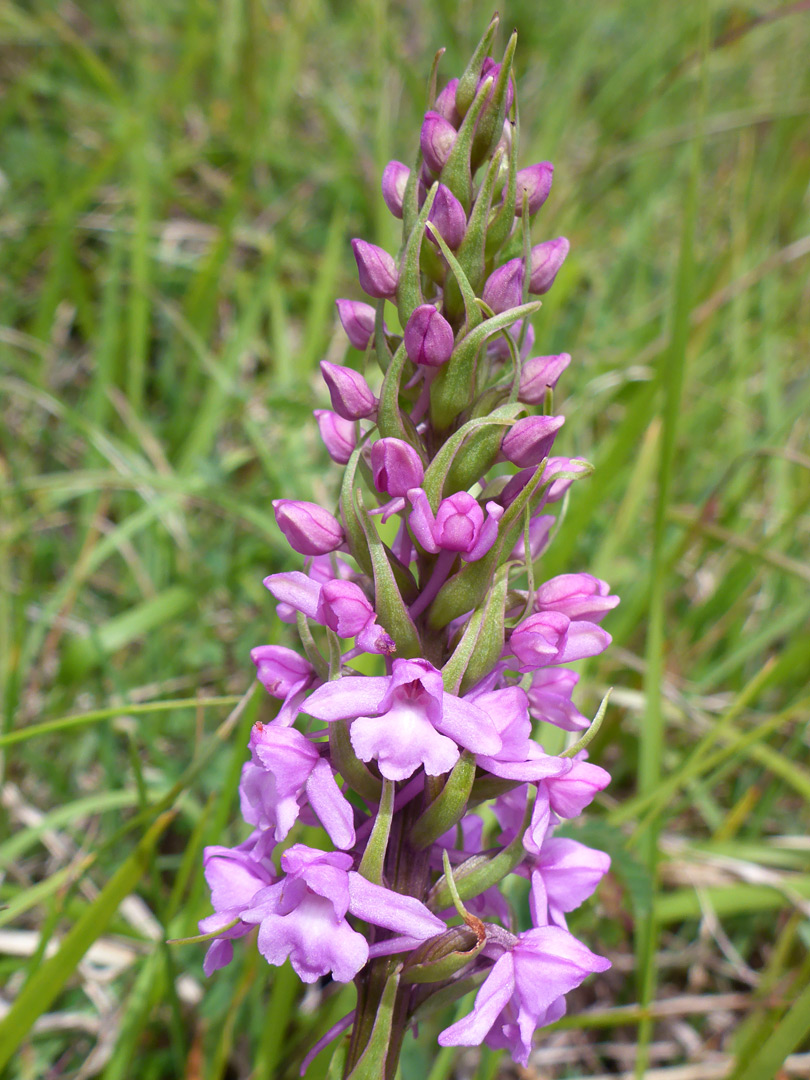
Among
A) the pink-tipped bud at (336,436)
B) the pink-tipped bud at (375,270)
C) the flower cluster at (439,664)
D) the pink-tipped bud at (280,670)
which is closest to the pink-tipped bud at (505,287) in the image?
the flower cluster at (439,664)

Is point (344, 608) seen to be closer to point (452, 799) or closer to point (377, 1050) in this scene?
point (452, 799)

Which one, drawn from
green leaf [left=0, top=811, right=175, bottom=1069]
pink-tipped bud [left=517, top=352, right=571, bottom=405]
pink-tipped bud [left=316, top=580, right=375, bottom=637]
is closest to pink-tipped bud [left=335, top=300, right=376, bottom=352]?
pink-tipped bud [left=517, top=352, right=571, bottom=405]

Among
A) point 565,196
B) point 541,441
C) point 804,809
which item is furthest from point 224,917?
point 565,196

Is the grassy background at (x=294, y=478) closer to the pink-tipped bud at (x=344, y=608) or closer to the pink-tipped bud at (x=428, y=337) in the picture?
the pink-tipped bud at (x=344, y=608)

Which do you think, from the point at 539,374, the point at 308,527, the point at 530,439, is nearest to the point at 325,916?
the point at 308,527

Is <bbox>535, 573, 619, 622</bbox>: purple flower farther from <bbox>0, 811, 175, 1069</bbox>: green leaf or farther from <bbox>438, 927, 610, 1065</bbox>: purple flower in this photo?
<bbox>0, 811, 175, 1069</bbox>: green leaf

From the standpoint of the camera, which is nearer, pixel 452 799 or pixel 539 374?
pixel 452 799
